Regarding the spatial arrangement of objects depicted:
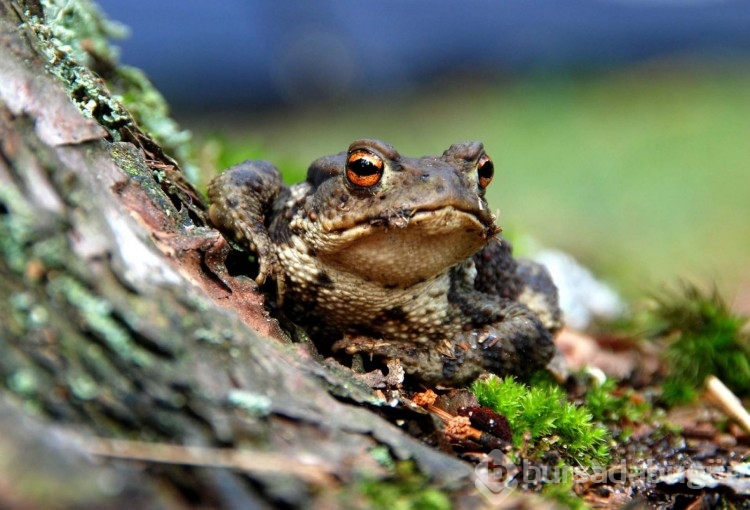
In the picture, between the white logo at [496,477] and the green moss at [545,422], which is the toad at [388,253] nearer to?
the green moss at [545,422]

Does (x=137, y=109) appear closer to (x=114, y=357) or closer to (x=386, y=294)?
(x=386, y=294)

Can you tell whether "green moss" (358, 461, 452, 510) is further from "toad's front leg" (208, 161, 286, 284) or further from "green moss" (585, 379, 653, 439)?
"green moss" (585, 379, 653, 439)

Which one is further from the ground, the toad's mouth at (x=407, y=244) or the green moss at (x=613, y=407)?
the toad's mouth at (x=407, y=244)

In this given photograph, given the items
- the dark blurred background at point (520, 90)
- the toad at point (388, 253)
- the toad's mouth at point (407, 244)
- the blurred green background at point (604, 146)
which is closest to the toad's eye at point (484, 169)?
the toad at point (388, 253)

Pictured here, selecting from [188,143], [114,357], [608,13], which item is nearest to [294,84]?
[608,13]

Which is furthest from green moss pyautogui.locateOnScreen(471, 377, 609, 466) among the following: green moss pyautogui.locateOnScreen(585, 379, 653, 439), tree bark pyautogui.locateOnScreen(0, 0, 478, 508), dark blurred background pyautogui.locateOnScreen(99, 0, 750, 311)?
dark blurred background pyautogui.locateOnScreen(99, 0, 750, 311)

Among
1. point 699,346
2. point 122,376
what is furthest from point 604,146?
point 122,376
